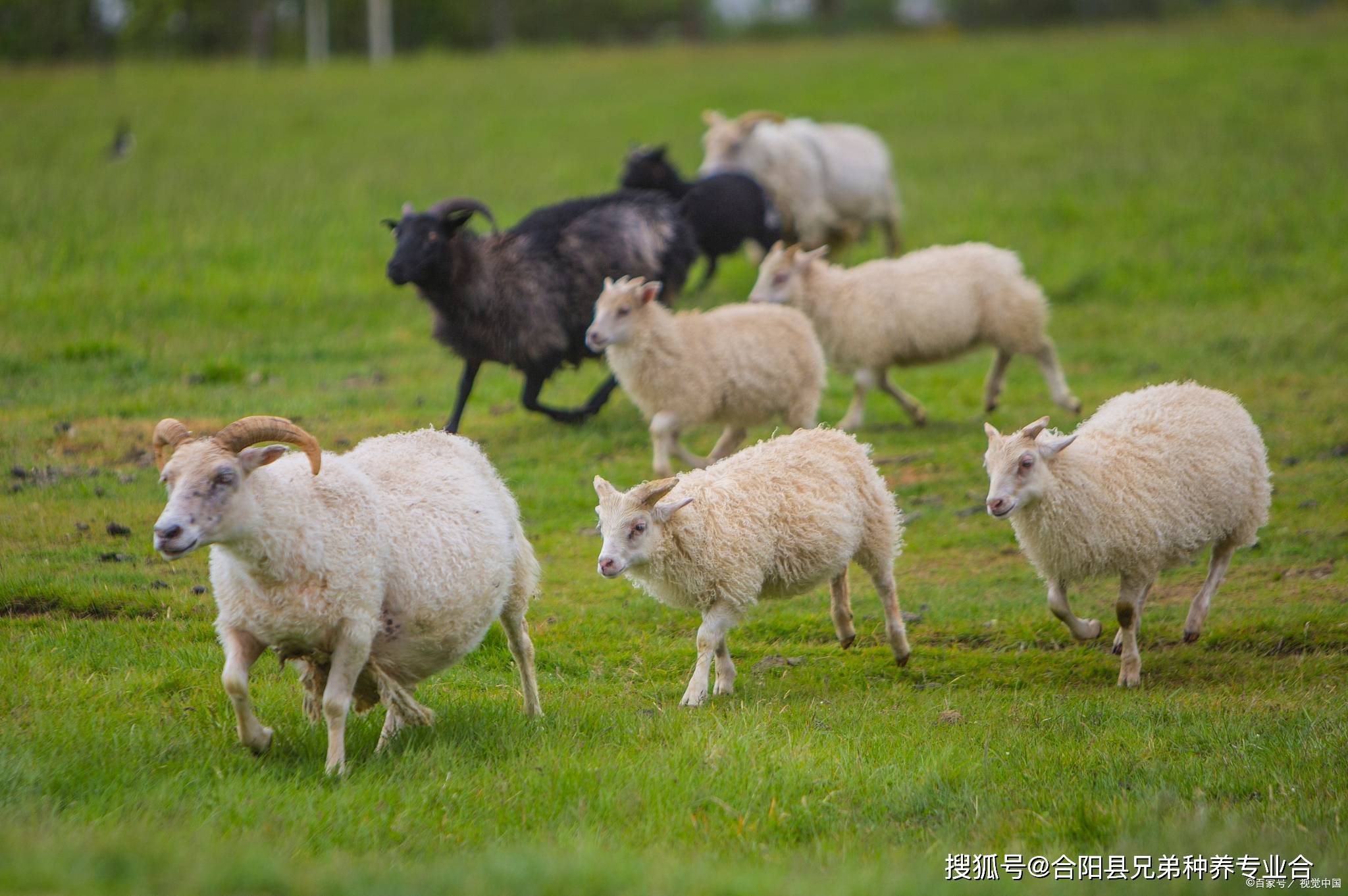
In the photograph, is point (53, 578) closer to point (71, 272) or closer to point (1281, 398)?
point (71, 272)

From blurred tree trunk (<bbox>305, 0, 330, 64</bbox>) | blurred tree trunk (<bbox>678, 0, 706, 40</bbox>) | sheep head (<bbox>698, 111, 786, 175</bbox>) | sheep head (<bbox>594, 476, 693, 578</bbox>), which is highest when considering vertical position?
blurred tree trunk (<bbox>678, 0, 706, 40</bbox>)

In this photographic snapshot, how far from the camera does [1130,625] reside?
7500 millimetres

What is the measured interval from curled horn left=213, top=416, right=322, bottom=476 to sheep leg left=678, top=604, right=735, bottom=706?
7.44 ft

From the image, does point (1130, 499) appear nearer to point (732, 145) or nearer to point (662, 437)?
point (662, 437)

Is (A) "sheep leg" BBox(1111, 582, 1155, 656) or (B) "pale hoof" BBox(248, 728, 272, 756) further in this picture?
(A) "sheep leg" BBox(1111, 582, 1155, 656)

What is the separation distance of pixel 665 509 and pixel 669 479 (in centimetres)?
17

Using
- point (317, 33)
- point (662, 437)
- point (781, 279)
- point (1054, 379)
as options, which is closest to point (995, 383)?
point (1054, 379)

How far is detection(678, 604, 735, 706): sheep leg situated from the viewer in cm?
681

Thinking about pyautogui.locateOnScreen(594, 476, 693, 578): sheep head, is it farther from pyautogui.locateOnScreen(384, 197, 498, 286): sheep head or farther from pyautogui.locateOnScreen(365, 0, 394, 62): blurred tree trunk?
pyautogui.locateOnScreen(365, 0, 394, 62): blurred tree trunk

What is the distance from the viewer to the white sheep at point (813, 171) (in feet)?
57.5

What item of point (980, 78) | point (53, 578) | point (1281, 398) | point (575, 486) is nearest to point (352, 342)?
point (575, 486)

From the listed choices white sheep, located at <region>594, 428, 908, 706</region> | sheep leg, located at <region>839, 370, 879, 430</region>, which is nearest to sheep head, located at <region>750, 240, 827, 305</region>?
sheep leg, located at <region>839, 370, 879, 430</region>

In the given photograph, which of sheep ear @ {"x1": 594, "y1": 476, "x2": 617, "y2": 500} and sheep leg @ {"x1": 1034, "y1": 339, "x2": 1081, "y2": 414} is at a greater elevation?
sheep ear @ {"x1": 594, "y1": 476, "x2": 617, "y2": 500}

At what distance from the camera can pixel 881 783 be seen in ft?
18.6
